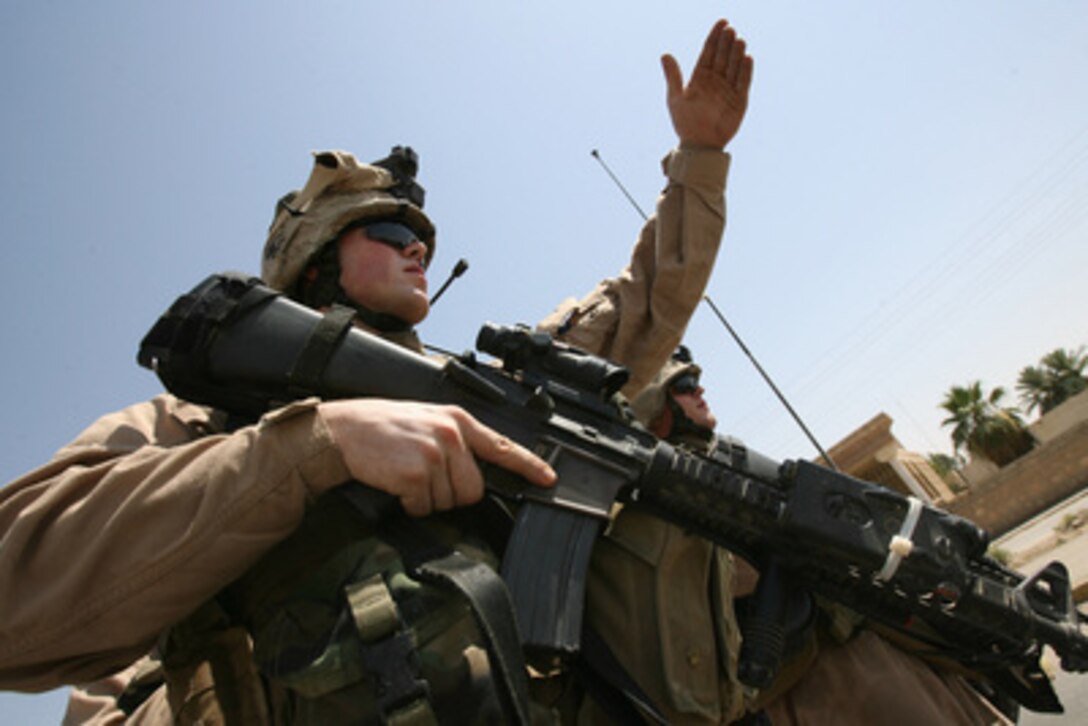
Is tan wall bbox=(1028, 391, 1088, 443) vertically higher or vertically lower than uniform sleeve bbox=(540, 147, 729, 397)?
lower

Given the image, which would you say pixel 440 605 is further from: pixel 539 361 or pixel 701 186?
pixel 701 186

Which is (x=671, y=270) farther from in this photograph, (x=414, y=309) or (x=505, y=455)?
(x=505, y=455)

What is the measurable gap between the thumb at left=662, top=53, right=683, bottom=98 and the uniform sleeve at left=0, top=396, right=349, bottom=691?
7.14ft

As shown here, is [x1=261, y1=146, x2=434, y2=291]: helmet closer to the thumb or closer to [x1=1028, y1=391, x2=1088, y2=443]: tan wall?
the thumb

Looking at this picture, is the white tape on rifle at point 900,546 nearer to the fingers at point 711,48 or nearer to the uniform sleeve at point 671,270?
the uniform sleeve at point 671,270

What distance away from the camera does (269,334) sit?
1823mm

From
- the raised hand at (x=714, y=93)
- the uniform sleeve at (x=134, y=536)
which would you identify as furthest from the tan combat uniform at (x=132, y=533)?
the raised hand at (x=714, y=93)

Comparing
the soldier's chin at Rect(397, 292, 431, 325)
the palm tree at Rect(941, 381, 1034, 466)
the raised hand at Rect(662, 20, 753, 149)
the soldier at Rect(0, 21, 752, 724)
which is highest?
the raised hand at Rect(662, 20, 753, 149)

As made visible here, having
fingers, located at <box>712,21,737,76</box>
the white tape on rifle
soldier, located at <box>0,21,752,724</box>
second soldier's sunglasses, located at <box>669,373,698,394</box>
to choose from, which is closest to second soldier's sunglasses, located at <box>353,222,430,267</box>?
soldier, located at <box>0,21,752,724</box>

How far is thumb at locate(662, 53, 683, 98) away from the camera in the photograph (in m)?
2.89

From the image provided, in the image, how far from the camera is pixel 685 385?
4328 millimetres

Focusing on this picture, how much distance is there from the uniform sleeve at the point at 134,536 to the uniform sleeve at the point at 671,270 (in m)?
1.72

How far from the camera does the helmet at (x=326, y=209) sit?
98.2 inches

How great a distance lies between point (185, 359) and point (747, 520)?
1628 mm
